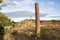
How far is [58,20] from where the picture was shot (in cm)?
789

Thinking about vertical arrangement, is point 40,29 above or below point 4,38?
above

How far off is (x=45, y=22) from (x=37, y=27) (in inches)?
56.1

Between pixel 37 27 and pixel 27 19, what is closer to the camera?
pixel 37 27

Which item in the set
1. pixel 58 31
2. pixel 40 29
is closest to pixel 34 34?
pixel 40 29

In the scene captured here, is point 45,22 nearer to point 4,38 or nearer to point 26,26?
point 26,26

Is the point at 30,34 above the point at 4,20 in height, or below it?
below

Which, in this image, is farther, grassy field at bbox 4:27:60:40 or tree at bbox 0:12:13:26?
tree at bbox 0:12:13:26

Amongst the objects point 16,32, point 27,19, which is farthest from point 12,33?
point 27,19

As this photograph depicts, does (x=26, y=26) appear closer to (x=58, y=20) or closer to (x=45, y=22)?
(x=45, y=22)

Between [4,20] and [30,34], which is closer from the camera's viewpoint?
[30,34]

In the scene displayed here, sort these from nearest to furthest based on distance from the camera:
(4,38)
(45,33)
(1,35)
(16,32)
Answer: (45,33)
(16,32)
(4,38)
(1,35)

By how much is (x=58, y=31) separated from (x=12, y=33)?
81.0 inches

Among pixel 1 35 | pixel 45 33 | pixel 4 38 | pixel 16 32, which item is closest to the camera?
pixel 45 33

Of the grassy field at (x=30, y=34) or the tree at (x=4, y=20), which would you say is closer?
the grassy field at (x=30, y=34)
